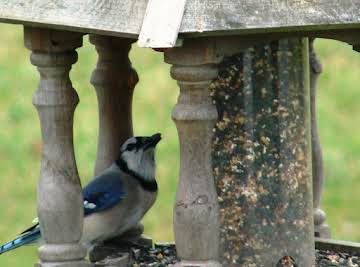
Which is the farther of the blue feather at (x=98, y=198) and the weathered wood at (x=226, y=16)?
the blue feather at (x=98, y=198)

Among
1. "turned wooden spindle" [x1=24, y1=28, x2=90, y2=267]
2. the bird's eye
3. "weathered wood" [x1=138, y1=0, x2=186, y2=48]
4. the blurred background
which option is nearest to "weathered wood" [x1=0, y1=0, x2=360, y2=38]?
"weathered wood" [x1=138, y1=0, x2=186, y2=48]

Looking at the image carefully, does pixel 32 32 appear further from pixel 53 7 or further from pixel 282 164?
pixel 282 164

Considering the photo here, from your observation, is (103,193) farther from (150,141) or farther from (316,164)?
(316,164)

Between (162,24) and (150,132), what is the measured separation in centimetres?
521

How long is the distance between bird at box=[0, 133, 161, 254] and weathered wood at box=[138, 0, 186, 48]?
1.26m

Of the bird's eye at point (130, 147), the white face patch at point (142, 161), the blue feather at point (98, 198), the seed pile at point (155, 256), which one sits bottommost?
the seed pile at point (155, 256)

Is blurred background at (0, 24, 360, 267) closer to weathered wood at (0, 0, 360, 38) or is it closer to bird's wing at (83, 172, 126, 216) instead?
bird's wing at (83, 172, 126, 216)

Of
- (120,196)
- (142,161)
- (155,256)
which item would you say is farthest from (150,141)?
(155,256)

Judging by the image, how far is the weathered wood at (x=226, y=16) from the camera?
13.5 feet

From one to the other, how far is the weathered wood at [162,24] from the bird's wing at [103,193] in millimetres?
1312

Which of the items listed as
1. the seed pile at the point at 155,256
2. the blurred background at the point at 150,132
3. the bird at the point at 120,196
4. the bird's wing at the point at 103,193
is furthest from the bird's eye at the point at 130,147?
the blurred background at the point at 150,132

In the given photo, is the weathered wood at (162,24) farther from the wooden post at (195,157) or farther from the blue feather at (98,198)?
the blue feather at (98,198)

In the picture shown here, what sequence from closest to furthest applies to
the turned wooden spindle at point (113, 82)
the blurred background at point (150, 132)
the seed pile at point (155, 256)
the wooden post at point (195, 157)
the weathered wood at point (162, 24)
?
the weathered wood at point (162, 24) → the wooden post at point (195, 157) → the seed pile at point (155, 256) → the turned wooden spindle at point (113, 82) → the blurred background at point (150, 132)

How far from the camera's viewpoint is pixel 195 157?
14.3 feet
